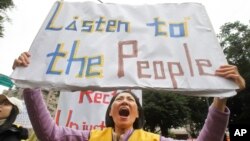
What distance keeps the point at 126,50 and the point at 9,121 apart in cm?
131

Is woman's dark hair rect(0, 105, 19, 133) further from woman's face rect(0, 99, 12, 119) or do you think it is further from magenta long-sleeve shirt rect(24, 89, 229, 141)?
magenta long-sleeve shirt rect(24, 89, 229, 141)

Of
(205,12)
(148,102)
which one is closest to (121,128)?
(205,12)

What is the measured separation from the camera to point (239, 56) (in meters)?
30.6

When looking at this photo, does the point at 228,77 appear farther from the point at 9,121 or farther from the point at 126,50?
the point at 9,121

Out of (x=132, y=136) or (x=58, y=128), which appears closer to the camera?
(x=132, y=136)

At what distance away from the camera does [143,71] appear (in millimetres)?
2287

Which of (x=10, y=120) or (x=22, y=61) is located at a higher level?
(x=22, y=61)

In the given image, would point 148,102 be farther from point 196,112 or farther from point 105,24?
point 105,24

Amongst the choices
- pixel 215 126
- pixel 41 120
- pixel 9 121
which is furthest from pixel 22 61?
pixel 215 126

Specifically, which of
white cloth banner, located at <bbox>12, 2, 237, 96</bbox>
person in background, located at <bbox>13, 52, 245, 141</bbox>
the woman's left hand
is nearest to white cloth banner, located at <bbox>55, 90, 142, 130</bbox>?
white cloth banner, located at <bbox>12, 2, 237, 96</bbox>

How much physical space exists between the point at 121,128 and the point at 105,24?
70 cm

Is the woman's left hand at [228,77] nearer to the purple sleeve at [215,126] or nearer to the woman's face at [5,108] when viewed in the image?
the purple sleeve at [215,126]

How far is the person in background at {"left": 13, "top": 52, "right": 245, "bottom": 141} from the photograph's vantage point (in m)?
2.17

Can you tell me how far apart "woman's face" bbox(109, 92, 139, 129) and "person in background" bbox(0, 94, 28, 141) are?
3.48ft
